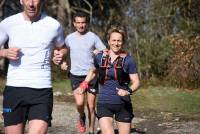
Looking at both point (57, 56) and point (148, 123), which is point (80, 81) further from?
point (57, 56)

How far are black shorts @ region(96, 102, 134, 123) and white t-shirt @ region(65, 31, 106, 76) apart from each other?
8.03 feet

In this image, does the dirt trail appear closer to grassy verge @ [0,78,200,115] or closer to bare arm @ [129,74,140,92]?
grassy verge @ [0,78,200,115]

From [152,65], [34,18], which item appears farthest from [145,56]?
[34,18]

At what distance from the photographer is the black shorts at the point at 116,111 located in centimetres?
699

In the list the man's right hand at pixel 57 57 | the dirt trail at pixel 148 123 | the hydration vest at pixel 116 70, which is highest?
the man's right hand at pixel 57 57

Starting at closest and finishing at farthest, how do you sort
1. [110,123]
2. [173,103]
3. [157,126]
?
[110,123], [157,126], [173,103]

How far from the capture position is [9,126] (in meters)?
5.54

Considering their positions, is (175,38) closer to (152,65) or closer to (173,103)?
(152,65)

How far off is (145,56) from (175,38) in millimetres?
1186

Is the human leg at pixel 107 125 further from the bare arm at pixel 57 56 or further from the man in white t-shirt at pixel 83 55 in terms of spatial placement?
the man in white t-shirt at pixel 83 55

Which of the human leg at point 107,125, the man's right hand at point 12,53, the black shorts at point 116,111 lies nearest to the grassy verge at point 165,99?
the black shorts at point 116,111

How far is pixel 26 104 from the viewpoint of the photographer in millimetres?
5551

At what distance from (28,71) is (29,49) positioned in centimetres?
20

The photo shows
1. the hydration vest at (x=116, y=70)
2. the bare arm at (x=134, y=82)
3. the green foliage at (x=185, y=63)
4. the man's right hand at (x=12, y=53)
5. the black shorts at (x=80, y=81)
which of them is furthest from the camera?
the green foliage at (x=185, y=63)
